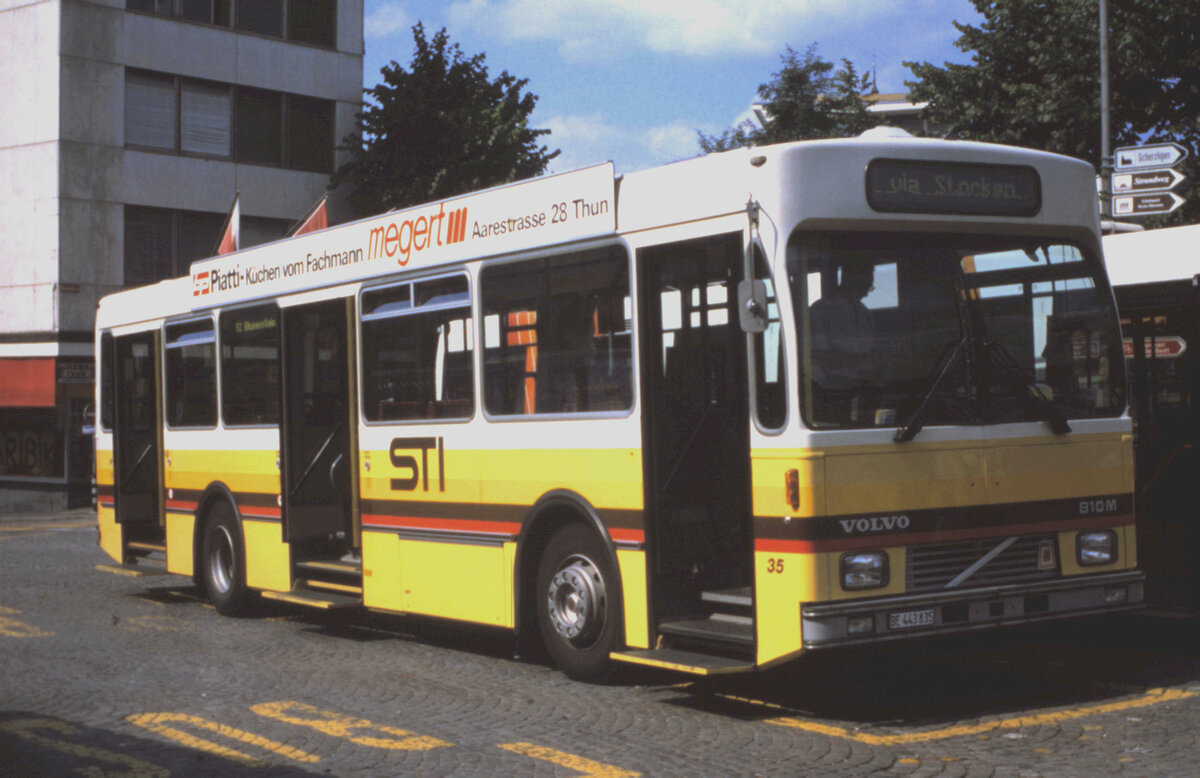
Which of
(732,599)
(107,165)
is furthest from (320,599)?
(107,165)

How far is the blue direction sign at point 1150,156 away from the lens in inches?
614

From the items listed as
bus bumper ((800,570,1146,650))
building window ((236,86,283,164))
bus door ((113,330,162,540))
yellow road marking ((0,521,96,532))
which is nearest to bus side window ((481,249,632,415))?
bus bumper ((800,570,1146,650))

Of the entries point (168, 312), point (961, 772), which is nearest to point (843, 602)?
point (961, 772)

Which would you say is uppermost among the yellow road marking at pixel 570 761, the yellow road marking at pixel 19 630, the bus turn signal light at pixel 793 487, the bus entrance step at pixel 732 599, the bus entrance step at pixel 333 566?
the bus turn signal light at pixel 793 487

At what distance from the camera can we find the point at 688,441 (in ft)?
29.0

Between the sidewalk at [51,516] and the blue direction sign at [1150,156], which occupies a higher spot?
the blue direction sign at [1150,156]

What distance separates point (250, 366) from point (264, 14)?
25.0 metres

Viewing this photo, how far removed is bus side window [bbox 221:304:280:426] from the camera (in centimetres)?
1304

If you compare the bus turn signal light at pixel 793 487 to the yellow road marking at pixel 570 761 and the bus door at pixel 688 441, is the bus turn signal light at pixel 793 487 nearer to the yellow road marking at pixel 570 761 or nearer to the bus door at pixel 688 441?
the bus door at pixel 688 441

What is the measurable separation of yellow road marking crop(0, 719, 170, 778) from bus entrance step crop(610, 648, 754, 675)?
262 centimetres

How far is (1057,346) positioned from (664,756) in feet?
10.6

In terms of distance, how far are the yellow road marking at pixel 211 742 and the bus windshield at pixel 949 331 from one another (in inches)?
121

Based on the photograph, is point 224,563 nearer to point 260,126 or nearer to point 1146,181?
point 1146,181

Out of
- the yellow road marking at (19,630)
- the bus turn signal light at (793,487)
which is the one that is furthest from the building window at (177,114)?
the bus turn signal light at (793,487)
